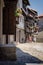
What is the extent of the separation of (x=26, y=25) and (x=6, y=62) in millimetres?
25318

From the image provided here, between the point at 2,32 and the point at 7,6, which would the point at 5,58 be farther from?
the point at 7,6

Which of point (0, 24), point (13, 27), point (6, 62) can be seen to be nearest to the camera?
point (6, 62)

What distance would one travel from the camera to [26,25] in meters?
29.6

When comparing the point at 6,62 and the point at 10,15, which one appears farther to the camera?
the point at 10,15

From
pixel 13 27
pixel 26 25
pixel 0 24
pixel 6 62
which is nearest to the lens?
pixel 6 62

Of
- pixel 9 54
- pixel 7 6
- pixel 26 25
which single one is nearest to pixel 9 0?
pixel 7 6

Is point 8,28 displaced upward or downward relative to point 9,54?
upward

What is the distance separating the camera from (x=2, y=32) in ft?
18.2

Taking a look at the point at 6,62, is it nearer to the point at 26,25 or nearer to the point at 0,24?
the point at 0,24

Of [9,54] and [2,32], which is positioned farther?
[2,32]

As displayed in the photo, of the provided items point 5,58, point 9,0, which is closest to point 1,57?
point 5,58

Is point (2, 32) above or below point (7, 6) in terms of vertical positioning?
below

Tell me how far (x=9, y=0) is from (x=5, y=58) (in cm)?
183

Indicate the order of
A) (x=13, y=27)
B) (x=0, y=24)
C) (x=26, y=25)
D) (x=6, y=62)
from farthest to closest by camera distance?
(x=26, y=25)
(x=0, y=24)
(x=13, y=27)
(x=6, y=62)
